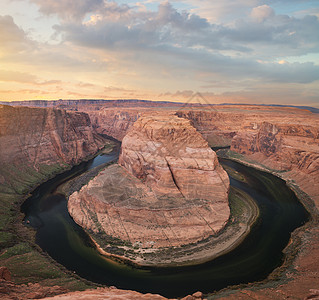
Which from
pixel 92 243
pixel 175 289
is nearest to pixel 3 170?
pixel 92 243

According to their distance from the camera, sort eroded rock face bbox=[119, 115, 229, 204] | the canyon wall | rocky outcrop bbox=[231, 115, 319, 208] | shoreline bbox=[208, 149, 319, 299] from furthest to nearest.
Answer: the canyon wall → rocky outcrop bbox=[231, 115, 319, 208] → eroded rock face bbox=[119, 115, 229, 204] → shoreline bbox=[208, 149, 319, 299]

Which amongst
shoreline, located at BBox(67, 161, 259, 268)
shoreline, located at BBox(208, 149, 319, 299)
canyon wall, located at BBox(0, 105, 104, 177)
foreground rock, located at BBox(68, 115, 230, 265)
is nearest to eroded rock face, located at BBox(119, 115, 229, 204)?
foreground rock, located at BBox(68, 115, 230, 265)

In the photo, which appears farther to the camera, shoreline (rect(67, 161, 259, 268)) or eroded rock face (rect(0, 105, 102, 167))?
eroded rock face (rect(0, 105, 102, 167))

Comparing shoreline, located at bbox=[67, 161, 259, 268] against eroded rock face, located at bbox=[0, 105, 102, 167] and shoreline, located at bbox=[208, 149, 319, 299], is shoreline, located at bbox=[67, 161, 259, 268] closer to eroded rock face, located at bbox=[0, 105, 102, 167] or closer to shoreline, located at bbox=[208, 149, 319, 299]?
shoreline, located at bbox=[208, 149, 319, 299]

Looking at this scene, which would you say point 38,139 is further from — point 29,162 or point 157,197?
point 157,197

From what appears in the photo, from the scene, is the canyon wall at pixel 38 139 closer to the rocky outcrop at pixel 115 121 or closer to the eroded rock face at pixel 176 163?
the eroded rock face at pixel 176 163

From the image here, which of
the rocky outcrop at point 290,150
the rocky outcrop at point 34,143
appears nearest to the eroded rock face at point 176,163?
the rocky outcrop at point 290,150
